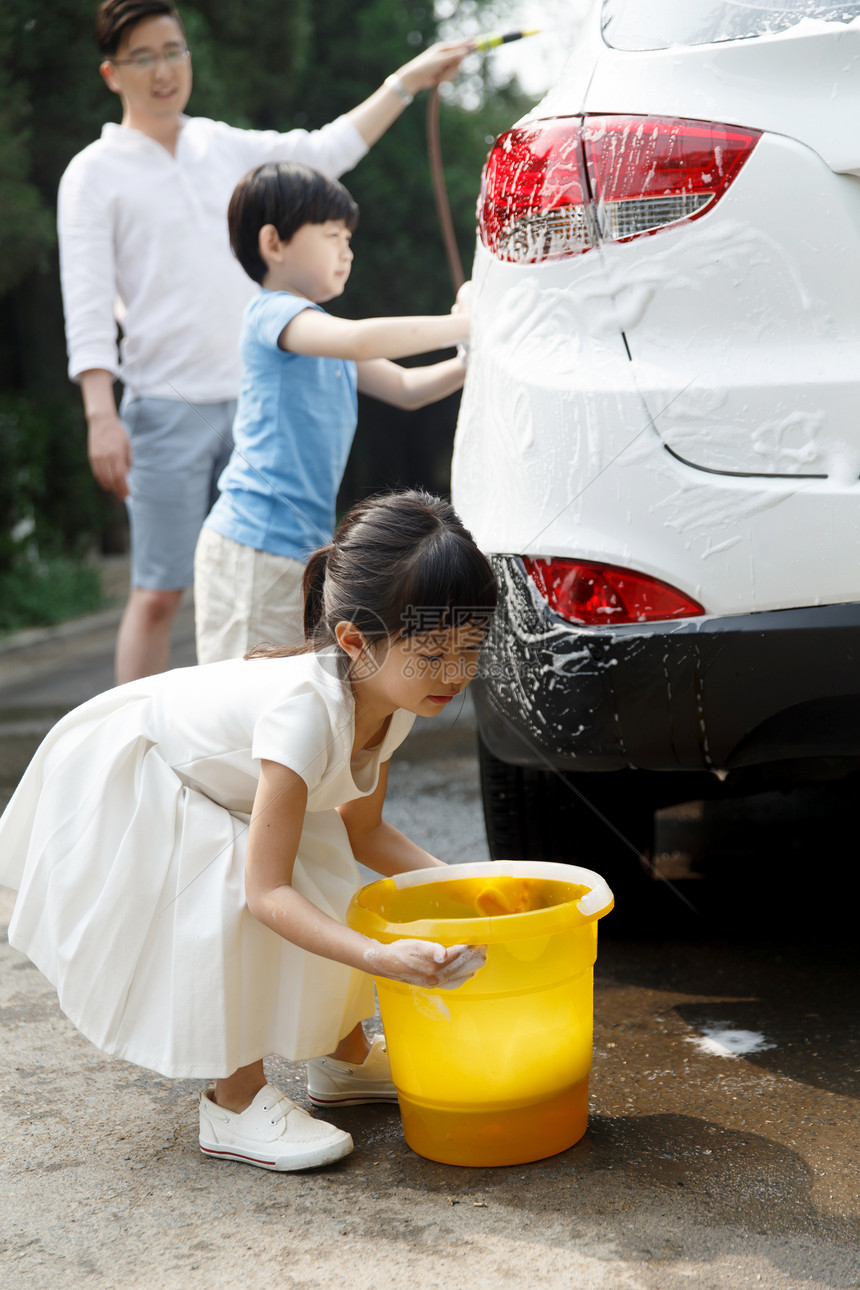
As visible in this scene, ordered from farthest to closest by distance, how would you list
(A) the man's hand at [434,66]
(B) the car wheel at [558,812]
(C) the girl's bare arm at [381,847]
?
(A) the man's hand at [434,66], (B) the car wheel at [558,812], (C) the girl's bare arm at [381,847]

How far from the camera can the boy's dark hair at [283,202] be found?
2705 mm

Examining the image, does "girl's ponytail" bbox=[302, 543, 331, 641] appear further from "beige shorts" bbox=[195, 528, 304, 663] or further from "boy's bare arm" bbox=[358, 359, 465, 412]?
"boy's bare arm" bbox=[358, 359, 465, 412]

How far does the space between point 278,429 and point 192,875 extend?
1.16 meters

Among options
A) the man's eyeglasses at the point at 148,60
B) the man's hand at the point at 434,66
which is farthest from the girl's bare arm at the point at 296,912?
the man's eyeglasses at the point at 148,60

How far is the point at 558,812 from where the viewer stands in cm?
239

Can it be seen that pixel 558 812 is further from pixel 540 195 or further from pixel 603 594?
pixel 540 195

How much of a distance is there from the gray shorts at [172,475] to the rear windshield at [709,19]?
176 cm

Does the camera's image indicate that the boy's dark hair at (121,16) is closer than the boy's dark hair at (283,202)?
No

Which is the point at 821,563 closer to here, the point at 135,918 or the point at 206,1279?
the point at 135,918

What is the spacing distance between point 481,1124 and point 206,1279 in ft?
1.30

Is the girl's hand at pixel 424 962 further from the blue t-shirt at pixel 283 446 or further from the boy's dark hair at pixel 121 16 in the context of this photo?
the boy's dark hair at pixel 121 16

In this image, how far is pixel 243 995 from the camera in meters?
1.78

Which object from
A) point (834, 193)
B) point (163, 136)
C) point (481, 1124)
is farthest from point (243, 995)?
point (163, 136)

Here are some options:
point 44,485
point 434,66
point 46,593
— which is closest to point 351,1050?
point 434,66
